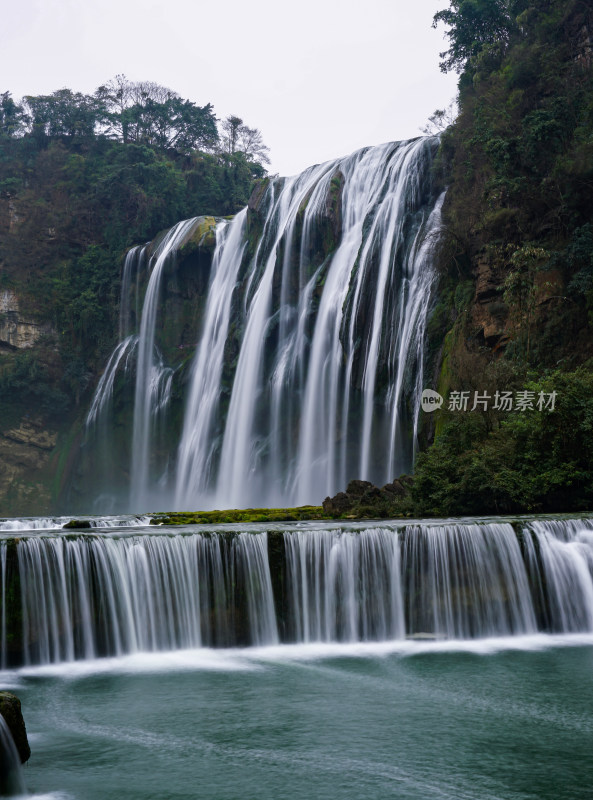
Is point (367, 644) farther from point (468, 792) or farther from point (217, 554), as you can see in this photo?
point (468, 792)

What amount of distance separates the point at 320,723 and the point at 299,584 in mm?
4692

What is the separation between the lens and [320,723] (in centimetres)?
838

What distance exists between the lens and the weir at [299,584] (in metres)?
12.3

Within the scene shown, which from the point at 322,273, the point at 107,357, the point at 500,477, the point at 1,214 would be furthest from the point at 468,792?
the point at 1,214

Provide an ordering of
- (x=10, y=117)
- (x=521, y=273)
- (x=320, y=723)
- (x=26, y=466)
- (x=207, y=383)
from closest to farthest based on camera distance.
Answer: (x=320, y=723)
(x=521, y=273)
(x=207, y=383)
(x=26, y=466)
(x=10, y=117)

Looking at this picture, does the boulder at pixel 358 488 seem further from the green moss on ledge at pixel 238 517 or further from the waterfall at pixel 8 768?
the waterfall at pixel 8 768

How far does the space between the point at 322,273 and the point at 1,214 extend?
28.5m
